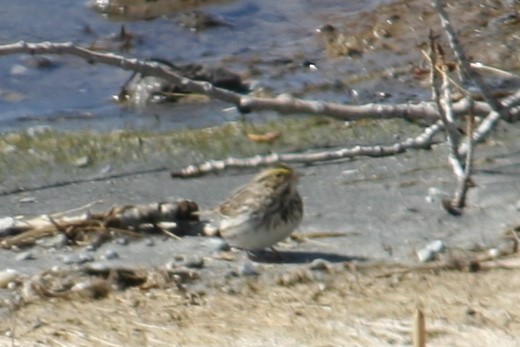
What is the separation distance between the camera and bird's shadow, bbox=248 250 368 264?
6.93m

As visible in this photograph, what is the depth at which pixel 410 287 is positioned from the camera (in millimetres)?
6434

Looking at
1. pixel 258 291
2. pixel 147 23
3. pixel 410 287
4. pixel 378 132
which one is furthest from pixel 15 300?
pixel 147 23

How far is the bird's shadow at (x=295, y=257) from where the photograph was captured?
693cm

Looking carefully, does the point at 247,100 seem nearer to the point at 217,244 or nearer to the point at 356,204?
the point at 217,244

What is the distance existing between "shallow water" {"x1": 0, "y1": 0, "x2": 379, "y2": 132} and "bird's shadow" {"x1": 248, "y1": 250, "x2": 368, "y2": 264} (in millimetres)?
3016

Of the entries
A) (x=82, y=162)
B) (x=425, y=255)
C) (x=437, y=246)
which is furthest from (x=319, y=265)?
(x=82, y=162)

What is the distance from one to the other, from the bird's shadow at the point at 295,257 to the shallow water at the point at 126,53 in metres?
3.02

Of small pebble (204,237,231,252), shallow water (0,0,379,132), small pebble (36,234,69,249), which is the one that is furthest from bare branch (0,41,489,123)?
shallow water (0,0,379,132)

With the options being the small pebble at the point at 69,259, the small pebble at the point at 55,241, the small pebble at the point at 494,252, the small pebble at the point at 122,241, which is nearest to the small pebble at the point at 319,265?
the small pebble at the point at 494,252

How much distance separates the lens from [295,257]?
705 cm

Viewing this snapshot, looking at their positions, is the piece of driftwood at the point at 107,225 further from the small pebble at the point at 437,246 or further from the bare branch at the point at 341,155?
the small pebble at the point at 437,246

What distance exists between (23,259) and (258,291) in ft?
3.92

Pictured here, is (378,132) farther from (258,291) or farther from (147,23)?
(147,23)

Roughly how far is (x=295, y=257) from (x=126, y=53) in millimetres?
6166
